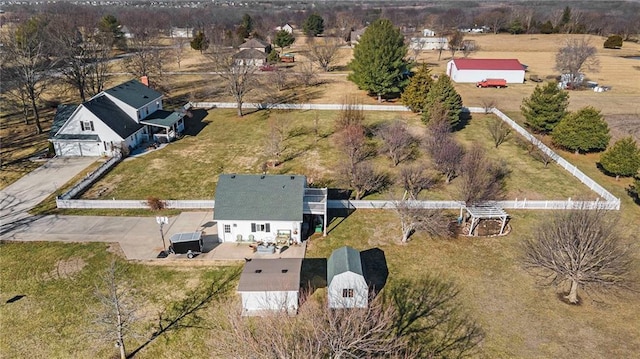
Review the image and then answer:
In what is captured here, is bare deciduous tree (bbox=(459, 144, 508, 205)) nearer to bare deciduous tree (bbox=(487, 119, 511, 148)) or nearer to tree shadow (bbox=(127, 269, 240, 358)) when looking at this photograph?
bare deciduous tree (bbox=(487, 119, 511, 148))

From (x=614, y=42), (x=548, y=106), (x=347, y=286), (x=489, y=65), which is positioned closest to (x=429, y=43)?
(x=489, y=65)

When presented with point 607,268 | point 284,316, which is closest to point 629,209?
point 607,268

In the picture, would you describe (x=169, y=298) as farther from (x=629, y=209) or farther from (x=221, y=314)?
(x=629, y=209)

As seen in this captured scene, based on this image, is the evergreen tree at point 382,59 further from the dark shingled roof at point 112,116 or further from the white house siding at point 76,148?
the white house siding at point 76,148

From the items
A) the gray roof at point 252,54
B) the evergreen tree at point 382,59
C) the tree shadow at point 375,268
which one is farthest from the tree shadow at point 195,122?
the gray roof at point 252,54

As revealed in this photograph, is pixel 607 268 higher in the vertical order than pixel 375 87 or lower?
lower

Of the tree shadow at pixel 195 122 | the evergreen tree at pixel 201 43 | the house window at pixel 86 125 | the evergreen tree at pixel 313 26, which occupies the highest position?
the evergreen tree at pixel 313 26

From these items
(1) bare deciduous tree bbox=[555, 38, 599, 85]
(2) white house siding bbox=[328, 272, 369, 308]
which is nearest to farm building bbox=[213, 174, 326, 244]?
(2) white house siding bbox=[328, 272, 369, 308]
